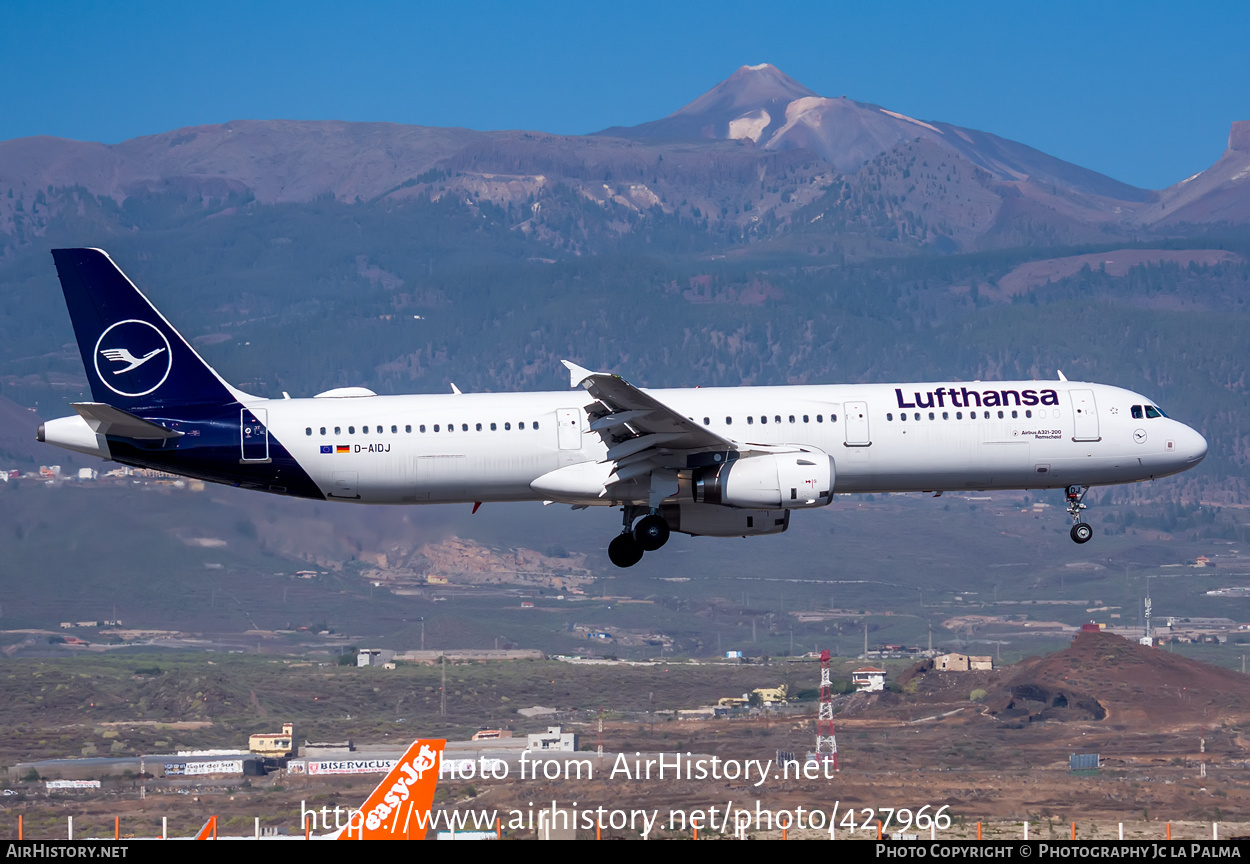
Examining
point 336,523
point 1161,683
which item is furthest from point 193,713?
point 1161,683

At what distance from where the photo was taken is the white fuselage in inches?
1879

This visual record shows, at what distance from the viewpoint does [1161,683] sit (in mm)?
135750

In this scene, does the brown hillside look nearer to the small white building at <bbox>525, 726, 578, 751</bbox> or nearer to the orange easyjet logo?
the small white building at <bbox>525, 726, 578, 751</bbox>

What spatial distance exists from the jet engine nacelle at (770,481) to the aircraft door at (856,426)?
158cm

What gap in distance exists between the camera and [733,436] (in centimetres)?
4784

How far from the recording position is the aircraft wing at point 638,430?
146ft

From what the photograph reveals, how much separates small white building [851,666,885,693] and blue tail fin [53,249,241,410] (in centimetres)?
9879

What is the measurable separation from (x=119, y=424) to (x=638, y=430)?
15.3 meters

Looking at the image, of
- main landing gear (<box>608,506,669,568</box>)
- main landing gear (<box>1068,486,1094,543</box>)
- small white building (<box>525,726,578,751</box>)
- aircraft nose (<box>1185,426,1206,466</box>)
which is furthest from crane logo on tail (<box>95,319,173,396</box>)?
small white building (<box>525,726,578,751</box>)

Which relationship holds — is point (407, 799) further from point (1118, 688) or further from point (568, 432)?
point (1118, 688)

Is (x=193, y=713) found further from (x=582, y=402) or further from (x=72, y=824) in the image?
(x=582, y=402)

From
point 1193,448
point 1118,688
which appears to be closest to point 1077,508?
point 1193,448

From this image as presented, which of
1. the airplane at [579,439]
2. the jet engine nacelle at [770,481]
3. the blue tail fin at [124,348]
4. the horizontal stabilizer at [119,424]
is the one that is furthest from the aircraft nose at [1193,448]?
the horizontal stabilizer at [119,424]

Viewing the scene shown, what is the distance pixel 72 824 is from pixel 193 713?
46.1 metres
